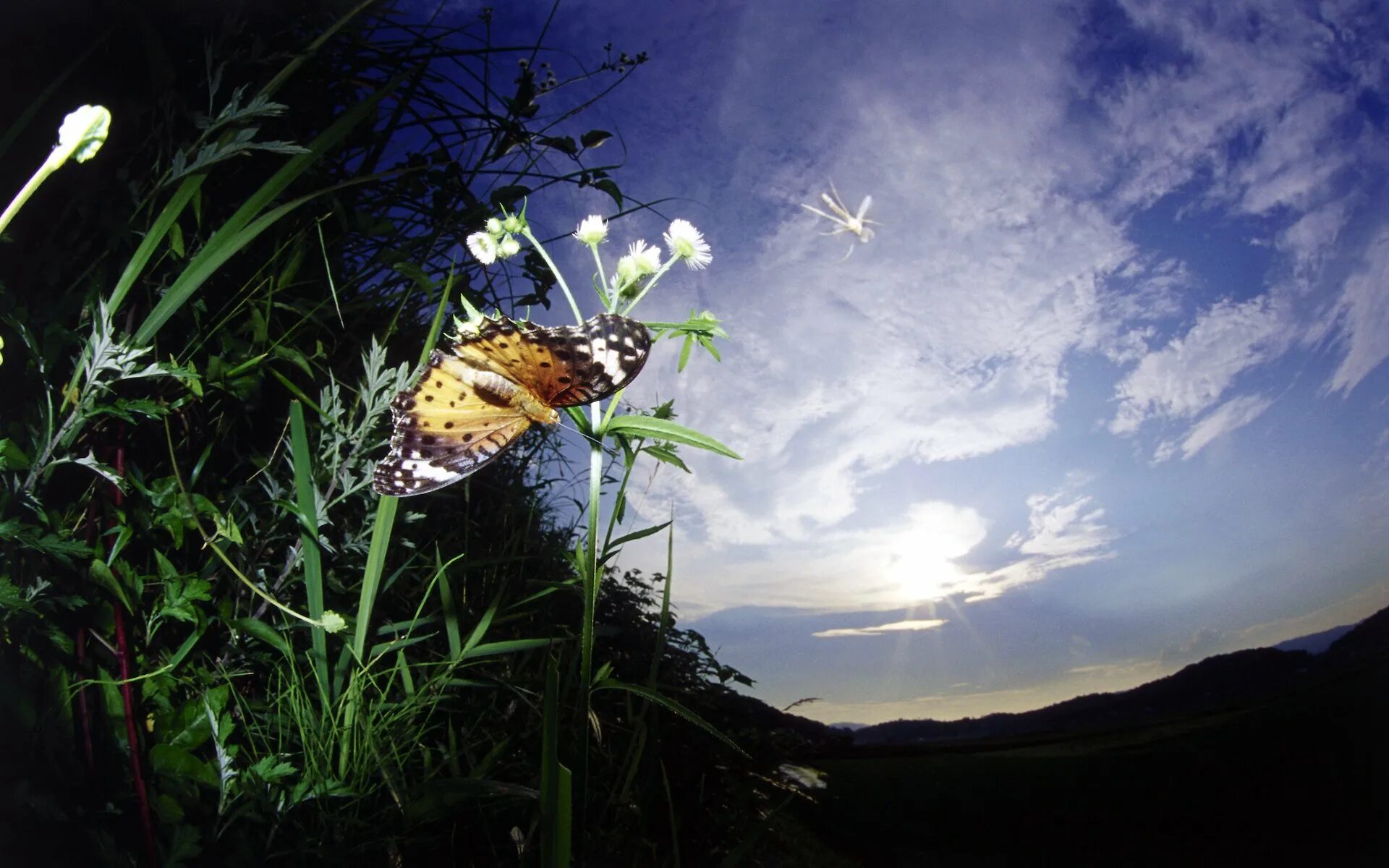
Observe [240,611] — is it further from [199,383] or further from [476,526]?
[476,526]

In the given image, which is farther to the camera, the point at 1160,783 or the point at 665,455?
the point at 1160,783

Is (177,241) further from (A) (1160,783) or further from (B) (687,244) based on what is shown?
(A) (1160,783)

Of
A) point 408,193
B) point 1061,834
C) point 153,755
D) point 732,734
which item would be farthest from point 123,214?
point 1061,834

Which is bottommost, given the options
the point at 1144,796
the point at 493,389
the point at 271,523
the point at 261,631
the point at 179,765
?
the point at 1144,796

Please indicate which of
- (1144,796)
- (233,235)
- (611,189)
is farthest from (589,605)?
(1144,796)

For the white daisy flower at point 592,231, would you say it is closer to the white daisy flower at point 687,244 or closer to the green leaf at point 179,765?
the white daisy flower at point 687,244

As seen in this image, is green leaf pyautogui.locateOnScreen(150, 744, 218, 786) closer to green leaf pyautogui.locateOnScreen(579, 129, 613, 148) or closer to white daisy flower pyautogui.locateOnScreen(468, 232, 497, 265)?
white daisy flower pyautogui.locateOnScreen(468, 232, 497, 265)

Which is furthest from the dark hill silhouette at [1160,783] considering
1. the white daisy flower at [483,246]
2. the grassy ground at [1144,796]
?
the white daisy flower at [483,246]
